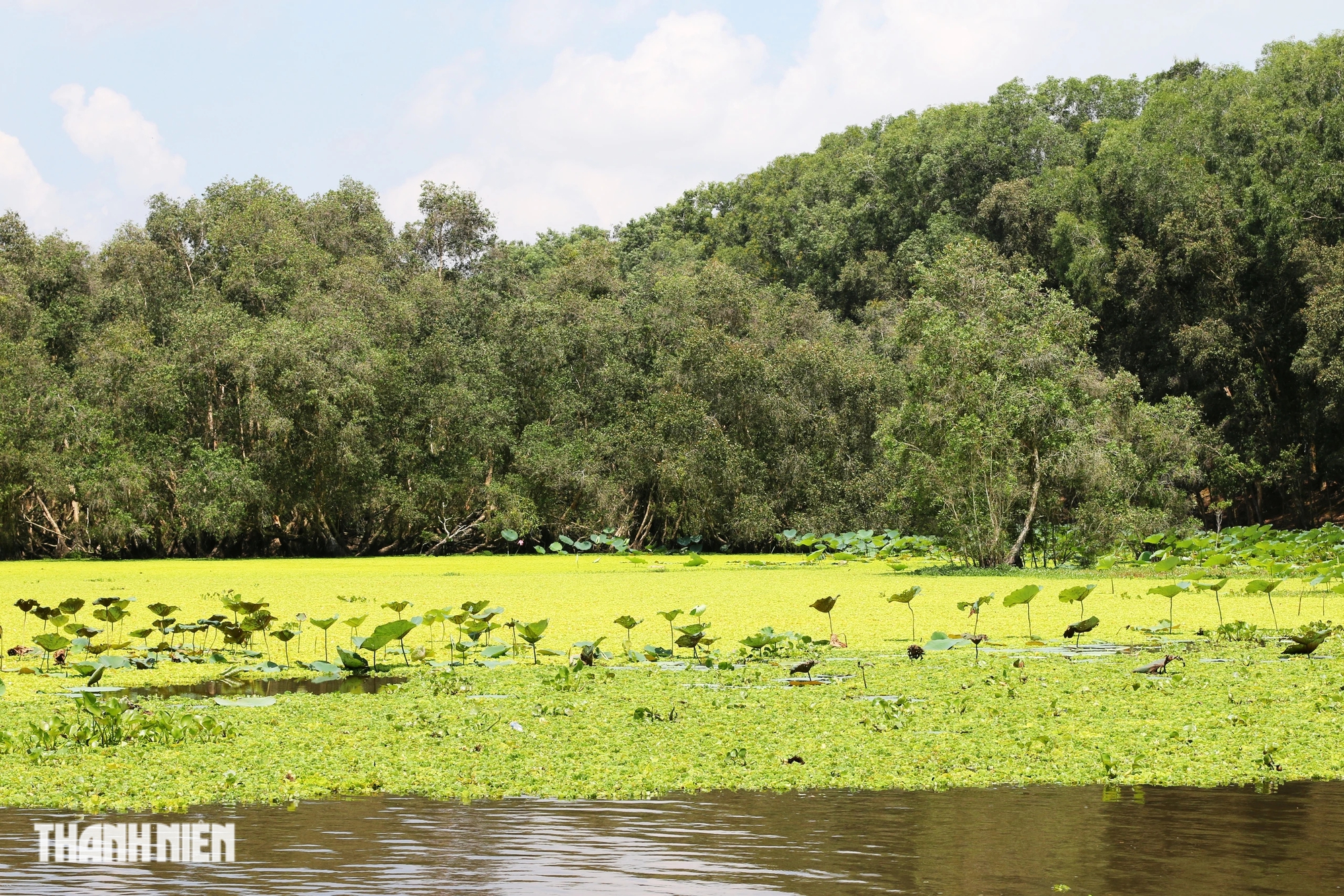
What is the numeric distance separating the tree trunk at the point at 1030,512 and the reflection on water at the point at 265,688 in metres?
16.6

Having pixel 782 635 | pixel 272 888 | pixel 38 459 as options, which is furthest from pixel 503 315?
pixel 272 888

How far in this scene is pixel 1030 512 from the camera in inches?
945

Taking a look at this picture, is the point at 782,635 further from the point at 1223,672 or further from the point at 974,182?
the point at 974,182

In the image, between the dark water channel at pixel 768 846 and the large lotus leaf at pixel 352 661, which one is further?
the large lotus leaf at pixel 352 661

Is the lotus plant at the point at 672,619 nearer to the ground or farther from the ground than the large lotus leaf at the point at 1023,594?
nearer to the ground

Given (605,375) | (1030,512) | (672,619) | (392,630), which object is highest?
(605,375)

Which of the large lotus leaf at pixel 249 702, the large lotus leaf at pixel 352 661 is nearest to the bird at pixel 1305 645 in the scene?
the large lotus leaf at pixel 352 661

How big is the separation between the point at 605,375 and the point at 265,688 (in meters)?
29.3

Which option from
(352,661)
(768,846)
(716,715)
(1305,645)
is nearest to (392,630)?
(352,661)

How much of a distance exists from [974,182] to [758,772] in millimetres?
48057

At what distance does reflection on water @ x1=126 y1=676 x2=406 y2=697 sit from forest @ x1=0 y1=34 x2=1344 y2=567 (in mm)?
19727

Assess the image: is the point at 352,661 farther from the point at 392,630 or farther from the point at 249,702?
the point at 249,702

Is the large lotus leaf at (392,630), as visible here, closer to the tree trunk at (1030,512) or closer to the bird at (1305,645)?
the bird at (1305,645)

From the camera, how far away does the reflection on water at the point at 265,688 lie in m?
9.05
